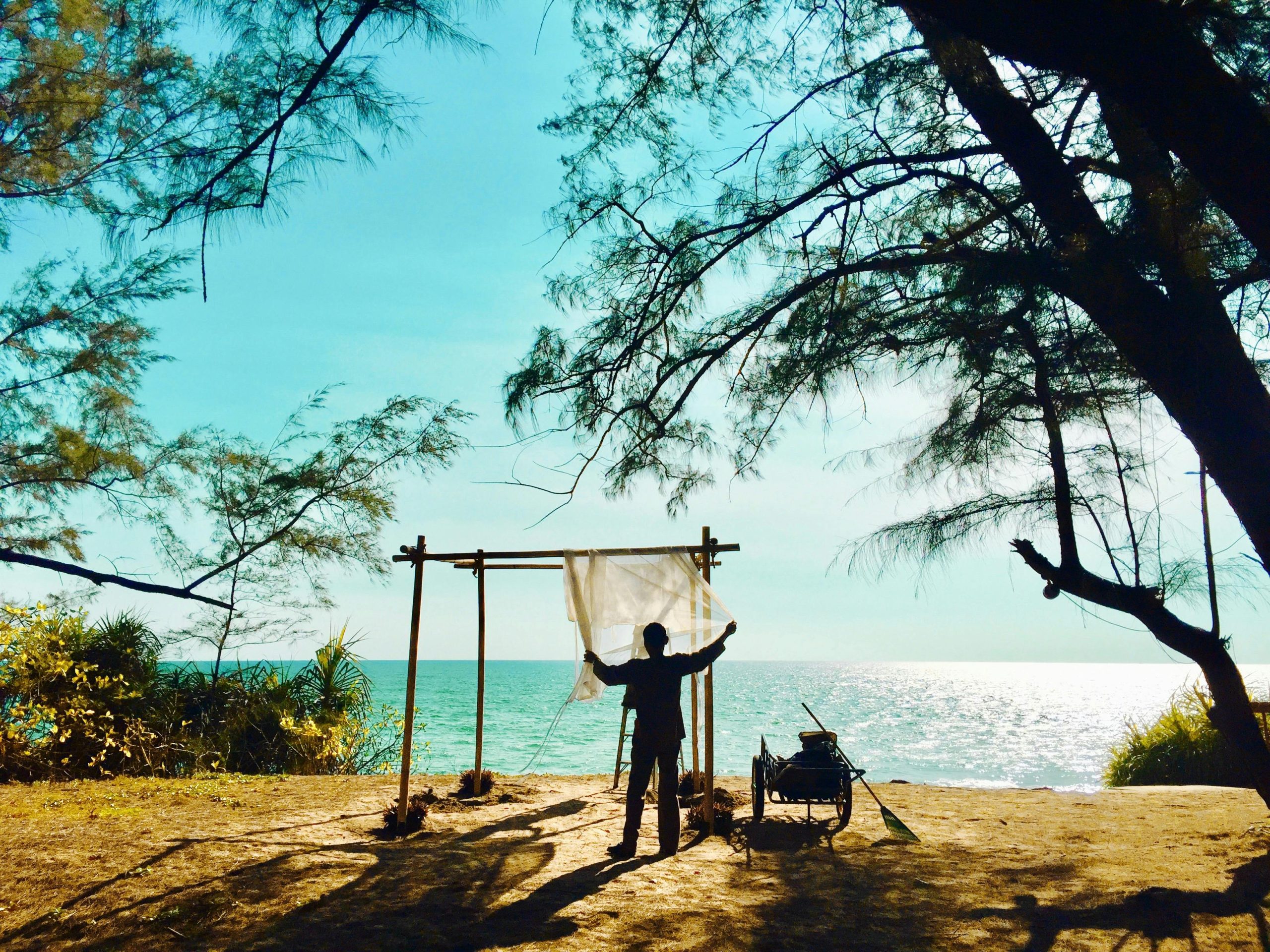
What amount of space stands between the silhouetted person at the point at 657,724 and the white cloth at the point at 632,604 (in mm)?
260

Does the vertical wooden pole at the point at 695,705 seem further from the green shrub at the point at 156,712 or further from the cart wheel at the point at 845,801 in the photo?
the green shrub at the point at 156,712

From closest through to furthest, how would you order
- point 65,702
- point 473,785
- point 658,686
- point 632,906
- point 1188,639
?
point 632,906 → point 1188,639 → point 658,686 → point 473,785 → point 65,702

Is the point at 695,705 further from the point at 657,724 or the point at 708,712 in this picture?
the point at 657,724

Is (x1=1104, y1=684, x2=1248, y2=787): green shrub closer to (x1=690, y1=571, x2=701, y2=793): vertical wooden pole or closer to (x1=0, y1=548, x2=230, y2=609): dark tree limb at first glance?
(x1=690, y1=571, x2=701, y2=793): vertical wooden pole

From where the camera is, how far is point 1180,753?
29.5ft

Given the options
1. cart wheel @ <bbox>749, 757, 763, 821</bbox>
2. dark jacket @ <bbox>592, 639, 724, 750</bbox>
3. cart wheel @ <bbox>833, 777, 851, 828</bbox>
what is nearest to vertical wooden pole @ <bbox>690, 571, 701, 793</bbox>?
dark jacket @ <bbox>592, 639, 724, 750</bbox>

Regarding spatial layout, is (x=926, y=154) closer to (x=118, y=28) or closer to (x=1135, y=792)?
(x=118, y=28)

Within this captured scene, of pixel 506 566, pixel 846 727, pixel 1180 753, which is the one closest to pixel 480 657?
pixel 506 566

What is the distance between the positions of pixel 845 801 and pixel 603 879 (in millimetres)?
2260

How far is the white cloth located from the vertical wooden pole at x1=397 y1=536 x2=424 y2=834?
3.46 ft

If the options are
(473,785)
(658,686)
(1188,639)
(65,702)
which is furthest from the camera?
(65,702)

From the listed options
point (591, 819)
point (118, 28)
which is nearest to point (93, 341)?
point (118, 28)

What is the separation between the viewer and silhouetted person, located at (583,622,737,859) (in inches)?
201

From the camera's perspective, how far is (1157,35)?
255 cm
